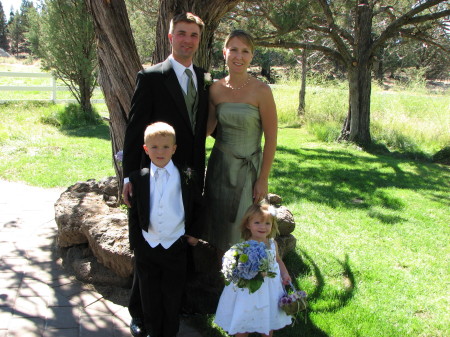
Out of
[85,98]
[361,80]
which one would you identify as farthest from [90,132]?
[361,80]

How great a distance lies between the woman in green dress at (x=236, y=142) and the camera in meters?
2.76

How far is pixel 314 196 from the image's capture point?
6371 mm

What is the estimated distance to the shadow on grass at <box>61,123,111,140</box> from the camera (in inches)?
426

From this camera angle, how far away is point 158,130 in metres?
2.53

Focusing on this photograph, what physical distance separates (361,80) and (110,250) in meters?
9.19

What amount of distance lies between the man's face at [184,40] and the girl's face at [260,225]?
1.07 metres

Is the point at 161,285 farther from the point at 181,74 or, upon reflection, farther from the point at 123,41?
the point at 123,41

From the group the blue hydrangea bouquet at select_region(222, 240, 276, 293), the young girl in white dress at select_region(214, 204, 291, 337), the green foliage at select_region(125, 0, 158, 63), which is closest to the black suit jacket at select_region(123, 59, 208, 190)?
the young girl in white dress at select_region(214, 204, 291, 337)

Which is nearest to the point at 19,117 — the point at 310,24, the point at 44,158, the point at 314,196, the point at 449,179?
the point at 44,158

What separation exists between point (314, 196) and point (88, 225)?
11.7 ft

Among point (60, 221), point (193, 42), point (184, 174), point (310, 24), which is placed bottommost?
point (60, 221)

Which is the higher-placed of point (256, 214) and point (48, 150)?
point (256, 214)

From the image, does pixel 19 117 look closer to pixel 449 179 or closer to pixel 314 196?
pixel 314 196

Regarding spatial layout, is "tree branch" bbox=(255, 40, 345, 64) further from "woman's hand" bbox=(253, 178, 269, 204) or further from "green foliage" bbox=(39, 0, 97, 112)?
"woman's hand" bbox=(253, 178, 269, 204)
